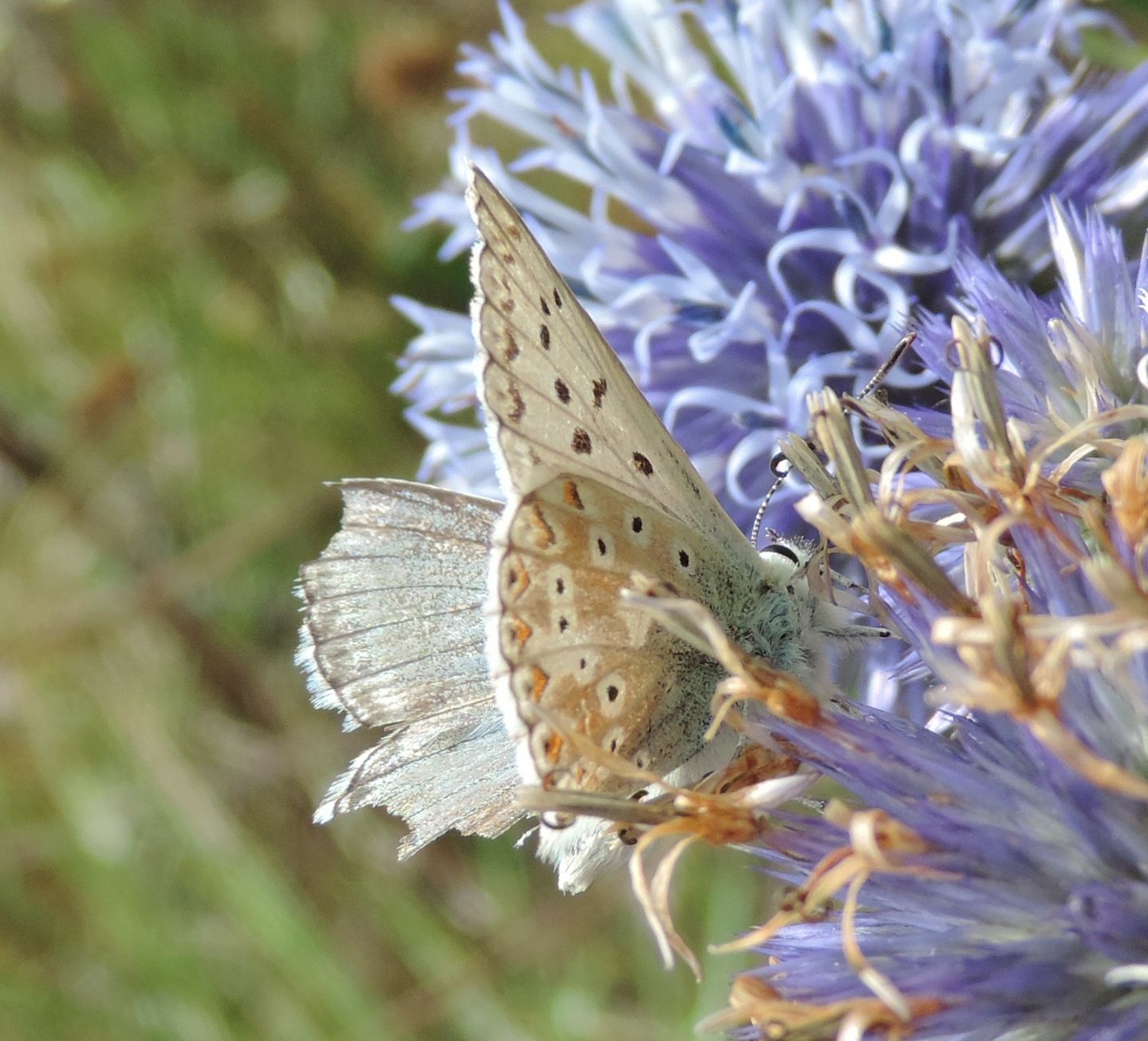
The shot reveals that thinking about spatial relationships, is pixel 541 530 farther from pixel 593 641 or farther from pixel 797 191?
pixel 797 191

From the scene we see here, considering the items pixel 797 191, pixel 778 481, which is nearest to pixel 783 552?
pixel 778 481

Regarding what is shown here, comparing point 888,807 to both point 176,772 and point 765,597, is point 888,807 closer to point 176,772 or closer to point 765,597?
point 765,597

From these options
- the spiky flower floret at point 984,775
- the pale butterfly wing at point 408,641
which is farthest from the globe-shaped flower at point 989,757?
the pale butterfly wing at point 408,641

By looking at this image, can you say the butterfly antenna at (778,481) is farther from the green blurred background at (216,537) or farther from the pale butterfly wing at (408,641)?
the green blurred background at (216,537)

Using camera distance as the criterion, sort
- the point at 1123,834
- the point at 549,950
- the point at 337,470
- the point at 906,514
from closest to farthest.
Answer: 1. the point at 1123,834
2. the point at 906,514
3. the point at 549,950
4. the point at 337,470

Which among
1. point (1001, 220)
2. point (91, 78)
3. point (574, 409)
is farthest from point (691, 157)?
point (91, 78)
